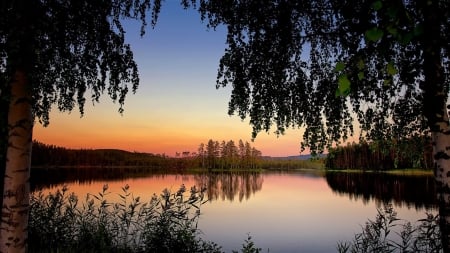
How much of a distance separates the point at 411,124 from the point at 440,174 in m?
2.29

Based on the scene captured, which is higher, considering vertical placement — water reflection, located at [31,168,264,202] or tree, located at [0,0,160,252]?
tree, located at [0,0,160,252]

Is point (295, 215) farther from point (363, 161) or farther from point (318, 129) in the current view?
point (363, 161)

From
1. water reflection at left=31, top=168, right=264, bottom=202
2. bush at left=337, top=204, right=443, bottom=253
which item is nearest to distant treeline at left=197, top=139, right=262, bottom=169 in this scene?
water reflection at left=31, top=168, right=264, bottom=202

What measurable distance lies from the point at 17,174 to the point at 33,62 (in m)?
1.61

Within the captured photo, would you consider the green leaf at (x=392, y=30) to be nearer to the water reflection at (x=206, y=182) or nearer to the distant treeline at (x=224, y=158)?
the water reflection at (x=206, y=182)

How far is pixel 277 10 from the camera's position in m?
7.02

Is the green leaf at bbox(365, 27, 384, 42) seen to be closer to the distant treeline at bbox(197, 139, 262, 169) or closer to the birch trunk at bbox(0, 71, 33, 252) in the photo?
the birch trunk at bbox(0, 71, 33, 252)

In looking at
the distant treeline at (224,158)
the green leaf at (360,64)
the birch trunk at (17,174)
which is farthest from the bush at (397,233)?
the distant treeline at (224,158)

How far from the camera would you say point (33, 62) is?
4.95 meters

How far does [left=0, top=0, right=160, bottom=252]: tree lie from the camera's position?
4.88 metres

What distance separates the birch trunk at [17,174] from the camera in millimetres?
4891

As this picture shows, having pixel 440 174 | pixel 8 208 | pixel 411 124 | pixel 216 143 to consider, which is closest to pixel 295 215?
pixel 411 124

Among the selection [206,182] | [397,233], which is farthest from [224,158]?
[397,233]

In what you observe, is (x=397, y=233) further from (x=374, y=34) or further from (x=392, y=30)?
(x=374, y=34)
